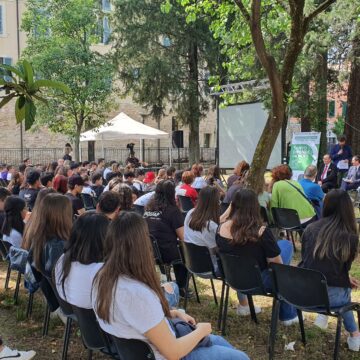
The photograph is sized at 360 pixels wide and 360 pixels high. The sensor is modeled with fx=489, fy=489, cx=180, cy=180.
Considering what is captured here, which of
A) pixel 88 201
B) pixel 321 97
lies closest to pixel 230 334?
pixel 88 201

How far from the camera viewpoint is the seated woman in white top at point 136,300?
8.43 feet

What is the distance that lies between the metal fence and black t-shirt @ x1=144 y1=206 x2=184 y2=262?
26.1 m

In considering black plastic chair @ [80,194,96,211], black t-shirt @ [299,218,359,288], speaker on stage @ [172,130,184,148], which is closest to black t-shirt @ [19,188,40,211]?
black plastic chair @ [80,194,96,211]

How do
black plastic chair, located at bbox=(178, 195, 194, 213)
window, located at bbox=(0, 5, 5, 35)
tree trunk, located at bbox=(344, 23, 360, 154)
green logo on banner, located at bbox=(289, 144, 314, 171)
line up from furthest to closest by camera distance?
window, located at bbox=(0, 5, 5, 35) < tree trunk, located at bbox=(344, 23, 360, 154) < green logo on banner, located at bbox=(289, 144, 314, 171) < black plastic chair, located at bbox=(178, 195, 194, 213)

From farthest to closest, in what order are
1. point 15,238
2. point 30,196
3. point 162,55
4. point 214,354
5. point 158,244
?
point 162,55
point 30,196
point 158,244
point 15,238
point 214,354

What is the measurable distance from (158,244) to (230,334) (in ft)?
4.61

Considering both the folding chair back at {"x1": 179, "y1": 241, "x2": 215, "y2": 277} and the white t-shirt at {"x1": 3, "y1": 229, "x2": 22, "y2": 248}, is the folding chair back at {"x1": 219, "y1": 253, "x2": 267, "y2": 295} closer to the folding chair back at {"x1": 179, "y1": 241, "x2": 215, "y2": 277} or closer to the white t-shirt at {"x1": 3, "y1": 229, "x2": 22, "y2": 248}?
the folding chair back at {"x1": 179, "y1": 241, "x2": 215, "y2": 277}

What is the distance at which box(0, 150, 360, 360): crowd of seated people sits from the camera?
266cm

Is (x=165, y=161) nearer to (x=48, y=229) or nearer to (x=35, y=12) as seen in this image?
(x=35, y=12)

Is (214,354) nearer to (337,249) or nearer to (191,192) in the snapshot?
(337,249)

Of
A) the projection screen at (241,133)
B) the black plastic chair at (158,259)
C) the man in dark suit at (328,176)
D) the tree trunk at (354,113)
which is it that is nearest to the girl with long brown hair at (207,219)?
the black plastic chair at (158,259)

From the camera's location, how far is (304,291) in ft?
12.6

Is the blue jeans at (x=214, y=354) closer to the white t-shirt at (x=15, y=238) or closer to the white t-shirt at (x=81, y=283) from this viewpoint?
the white t-shirt at (x=81, y=283)

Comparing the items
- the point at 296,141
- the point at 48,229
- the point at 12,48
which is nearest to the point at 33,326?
the point at 48,229
